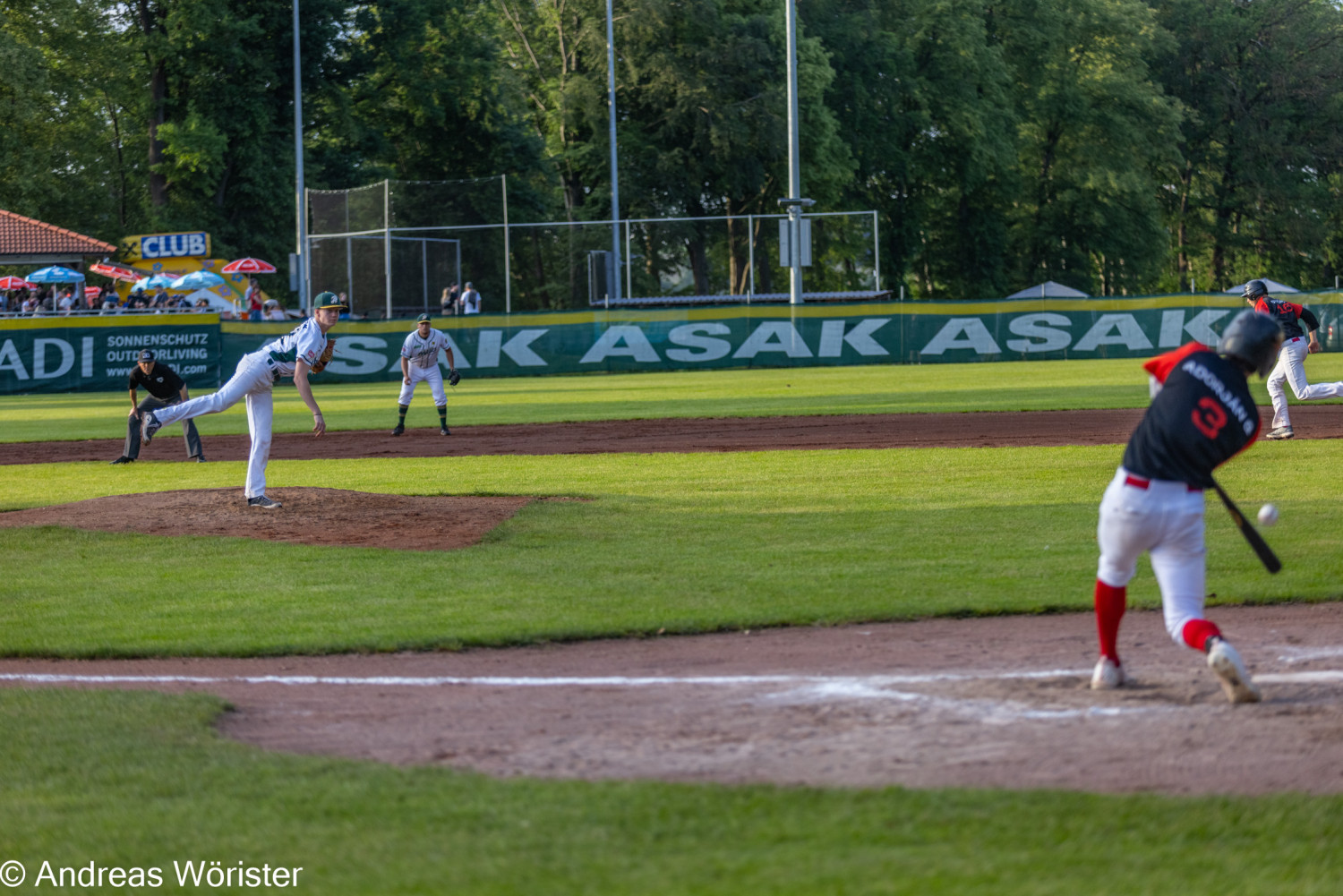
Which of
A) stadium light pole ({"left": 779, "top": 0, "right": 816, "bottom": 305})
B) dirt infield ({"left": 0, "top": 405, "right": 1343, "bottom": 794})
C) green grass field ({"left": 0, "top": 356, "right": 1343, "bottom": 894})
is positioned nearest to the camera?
green grass field ({"left": 0, "top": 356, "right": 1343, "bottom": 894})

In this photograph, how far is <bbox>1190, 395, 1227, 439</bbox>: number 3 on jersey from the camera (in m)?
5.64

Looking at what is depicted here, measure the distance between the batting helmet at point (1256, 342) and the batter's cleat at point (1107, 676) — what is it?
1.43m

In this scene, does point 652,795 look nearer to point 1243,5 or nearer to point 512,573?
point 512,573

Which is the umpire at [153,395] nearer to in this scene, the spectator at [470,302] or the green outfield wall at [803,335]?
the green outfield wall at [803,335]

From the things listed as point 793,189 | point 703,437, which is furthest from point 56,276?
point 703,437

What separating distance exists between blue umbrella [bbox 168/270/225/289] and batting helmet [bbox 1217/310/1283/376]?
39432 millimetres

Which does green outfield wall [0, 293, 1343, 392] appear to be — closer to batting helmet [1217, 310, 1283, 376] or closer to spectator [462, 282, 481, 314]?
spectator [462, 282, 481, 314]

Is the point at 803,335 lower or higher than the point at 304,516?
higher

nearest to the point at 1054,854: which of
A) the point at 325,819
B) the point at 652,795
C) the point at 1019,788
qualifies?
the point at 1019,788

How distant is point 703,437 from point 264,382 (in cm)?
877

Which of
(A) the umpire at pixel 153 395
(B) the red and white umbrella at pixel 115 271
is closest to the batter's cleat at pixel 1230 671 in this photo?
(A) the umpire at pixel 153 395

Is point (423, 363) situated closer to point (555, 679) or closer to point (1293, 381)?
point (1293, 381)

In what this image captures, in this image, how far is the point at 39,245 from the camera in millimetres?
46281

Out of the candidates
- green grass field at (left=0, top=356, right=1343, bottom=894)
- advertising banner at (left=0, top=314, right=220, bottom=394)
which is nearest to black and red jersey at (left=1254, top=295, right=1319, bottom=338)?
green grass field at (left=0, top=356, right=1343, bottom=894)
